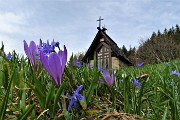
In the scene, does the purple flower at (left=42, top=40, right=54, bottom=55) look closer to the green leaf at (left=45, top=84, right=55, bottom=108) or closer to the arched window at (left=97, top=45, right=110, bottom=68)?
the green leaf at (left=45, top=84, right=55, bottom=108)

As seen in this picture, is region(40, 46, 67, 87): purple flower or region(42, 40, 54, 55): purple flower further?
region(42, 40, 54, 55): purple flower

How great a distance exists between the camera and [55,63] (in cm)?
68

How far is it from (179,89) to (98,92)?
0.36 meters

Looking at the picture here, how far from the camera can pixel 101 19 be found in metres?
25.3

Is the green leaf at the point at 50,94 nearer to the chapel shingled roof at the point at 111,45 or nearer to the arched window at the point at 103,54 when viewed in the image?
the chapel shingled roof at the point at 111,45

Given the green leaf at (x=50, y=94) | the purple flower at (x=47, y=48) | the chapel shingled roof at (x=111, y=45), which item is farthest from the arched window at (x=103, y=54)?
the green leaf at (x=50, y=94)

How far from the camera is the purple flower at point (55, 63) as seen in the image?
67cm

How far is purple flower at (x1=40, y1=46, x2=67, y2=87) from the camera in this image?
26.5 inches

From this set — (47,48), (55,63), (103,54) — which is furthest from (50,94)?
(103,54)

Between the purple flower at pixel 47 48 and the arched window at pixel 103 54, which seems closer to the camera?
the purple flower at pixel 47 48

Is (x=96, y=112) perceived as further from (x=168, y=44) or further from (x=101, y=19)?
(x=168, y=44)

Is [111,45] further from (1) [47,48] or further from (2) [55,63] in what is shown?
(2) [55,63]

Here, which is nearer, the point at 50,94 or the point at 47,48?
the point at 50,94

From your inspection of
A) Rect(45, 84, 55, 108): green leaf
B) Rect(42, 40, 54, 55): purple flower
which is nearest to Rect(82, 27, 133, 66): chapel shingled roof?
Rect(42, 40, 54, 55): purple flower
